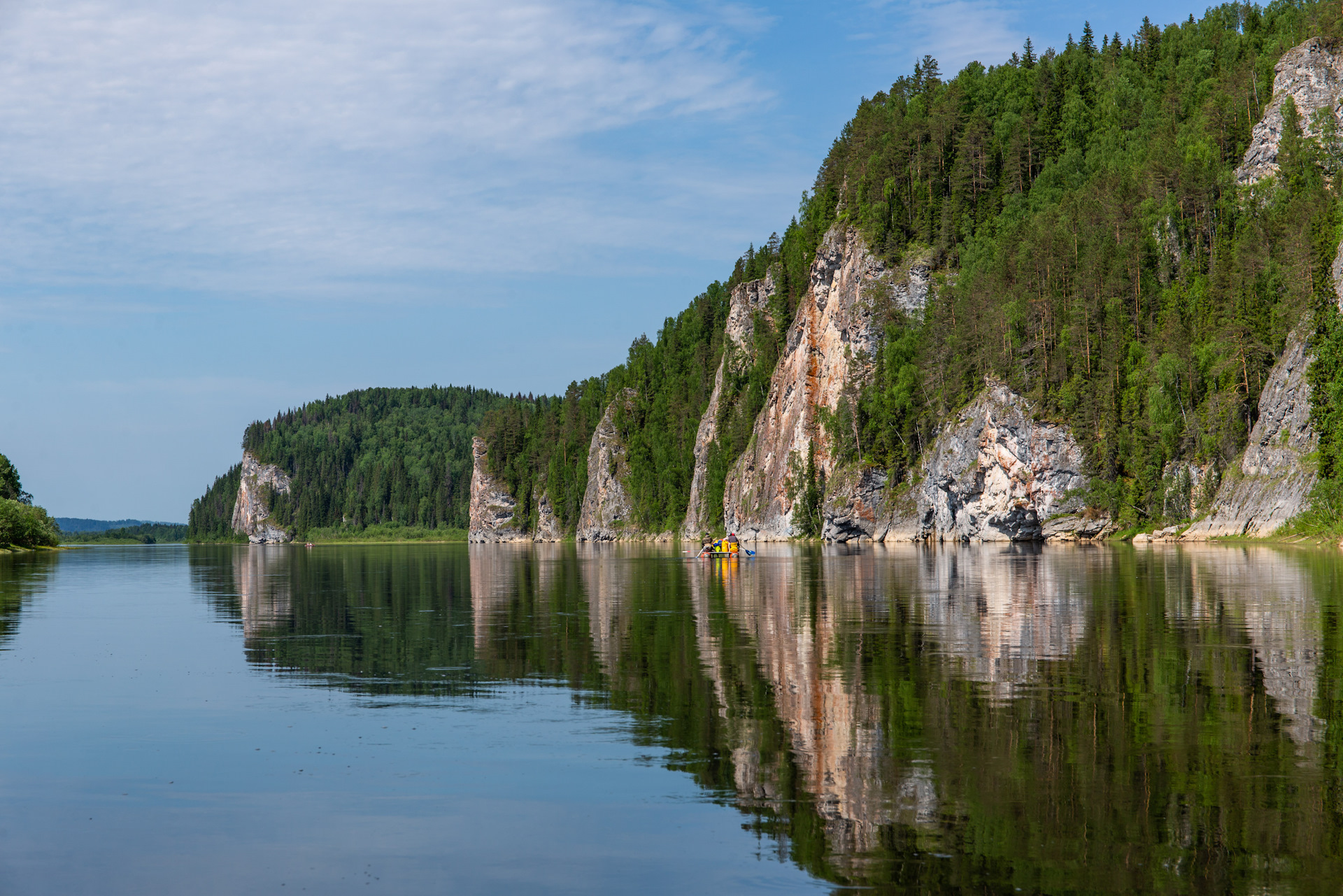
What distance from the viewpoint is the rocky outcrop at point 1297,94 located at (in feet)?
349

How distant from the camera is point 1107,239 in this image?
389 feet

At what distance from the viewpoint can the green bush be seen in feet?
426

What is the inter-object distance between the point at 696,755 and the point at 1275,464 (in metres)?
80.3

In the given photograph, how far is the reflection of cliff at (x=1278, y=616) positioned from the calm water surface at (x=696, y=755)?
0.46 feet

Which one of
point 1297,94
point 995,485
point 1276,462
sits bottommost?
point 995,485

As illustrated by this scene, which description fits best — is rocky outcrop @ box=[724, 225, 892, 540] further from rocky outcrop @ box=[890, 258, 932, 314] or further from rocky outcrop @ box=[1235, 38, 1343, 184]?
rocky outcrop @ box=[1235, 38, 1343, 184]

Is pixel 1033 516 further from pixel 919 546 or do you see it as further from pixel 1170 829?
pixel 1170 829

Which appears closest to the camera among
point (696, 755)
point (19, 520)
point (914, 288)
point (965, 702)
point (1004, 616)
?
point (696, 755)

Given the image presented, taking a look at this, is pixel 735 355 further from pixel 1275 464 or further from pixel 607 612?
pixel 607 612

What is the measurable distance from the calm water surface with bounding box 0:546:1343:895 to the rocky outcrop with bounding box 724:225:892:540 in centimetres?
11442

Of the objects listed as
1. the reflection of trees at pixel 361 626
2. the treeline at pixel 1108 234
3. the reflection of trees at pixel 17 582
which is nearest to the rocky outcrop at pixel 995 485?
the treeline at pixel 1108 234

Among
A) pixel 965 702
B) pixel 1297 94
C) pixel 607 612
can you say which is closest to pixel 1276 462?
pixel 1297 94

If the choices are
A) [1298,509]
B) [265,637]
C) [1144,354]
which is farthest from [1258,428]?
[265,637]

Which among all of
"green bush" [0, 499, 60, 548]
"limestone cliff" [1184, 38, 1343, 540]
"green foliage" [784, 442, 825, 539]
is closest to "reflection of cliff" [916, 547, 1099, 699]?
"limestone cliff" [1184, 38, 1343, 540]
